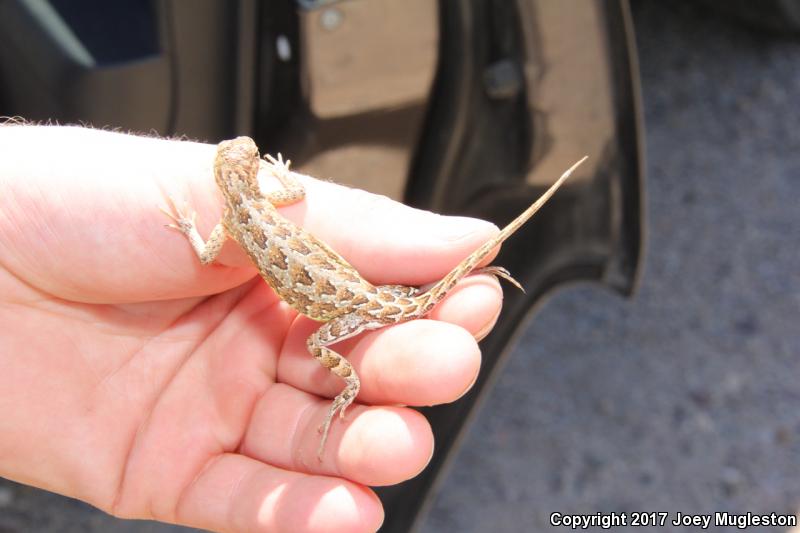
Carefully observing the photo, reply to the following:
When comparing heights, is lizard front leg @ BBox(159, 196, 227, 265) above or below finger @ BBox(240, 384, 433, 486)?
above

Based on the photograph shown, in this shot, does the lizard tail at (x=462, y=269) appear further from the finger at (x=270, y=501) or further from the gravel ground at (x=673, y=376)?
the gravel ground at (x=673, y=376)

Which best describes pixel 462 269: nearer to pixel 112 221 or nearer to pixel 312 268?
pixel 312 268

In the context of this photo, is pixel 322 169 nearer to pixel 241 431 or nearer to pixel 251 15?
pixel 251 15

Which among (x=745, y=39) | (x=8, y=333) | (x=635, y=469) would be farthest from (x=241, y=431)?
(x=745, y=39)

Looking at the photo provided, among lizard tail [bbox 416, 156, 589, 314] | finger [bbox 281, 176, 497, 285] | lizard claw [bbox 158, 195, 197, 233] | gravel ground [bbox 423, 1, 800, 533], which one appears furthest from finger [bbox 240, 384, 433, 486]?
gravel ground [bbox 423, 1, 800, 533]

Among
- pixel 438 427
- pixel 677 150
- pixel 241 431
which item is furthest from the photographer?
pixel 677 150

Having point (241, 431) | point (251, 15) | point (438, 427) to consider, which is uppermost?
point (251, 15)

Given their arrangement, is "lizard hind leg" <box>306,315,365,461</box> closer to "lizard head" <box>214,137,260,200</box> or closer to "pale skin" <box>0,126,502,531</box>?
"pale skin" <box>0,126,502,531</box>

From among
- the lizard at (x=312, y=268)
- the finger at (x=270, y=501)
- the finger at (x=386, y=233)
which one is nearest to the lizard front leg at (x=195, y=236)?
the lizard at (x=312, y=268)
